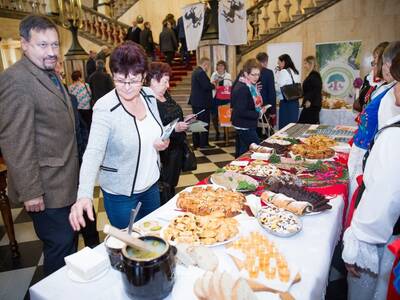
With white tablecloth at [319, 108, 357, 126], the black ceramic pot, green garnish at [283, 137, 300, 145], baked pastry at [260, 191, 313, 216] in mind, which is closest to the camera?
the black ceramic pot

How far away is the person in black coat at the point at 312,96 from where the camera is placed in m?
5.32

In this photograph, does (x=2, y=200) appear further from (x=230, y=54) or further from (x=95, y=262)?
(x=230, y=54)

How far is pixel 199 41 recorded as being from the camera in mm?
6590

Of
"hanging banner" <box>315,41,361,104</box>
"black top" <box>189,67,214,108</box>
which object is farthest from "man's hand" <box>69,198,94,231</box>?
"hanging banner" <box>315,41,361,104</box>

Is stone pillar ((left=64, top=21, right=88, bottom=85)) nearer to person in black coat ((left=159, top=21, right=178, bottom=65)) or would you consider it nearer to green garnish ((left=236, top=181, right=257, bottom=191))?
person in black coat ((left=159, top=21, right=178, bottom=65))

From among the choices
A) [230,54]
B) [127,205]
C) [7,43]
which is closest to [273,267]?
[127,205]

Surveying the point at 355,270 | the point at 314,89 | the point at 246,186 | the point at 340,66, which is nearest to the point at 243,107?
the point at 314,89

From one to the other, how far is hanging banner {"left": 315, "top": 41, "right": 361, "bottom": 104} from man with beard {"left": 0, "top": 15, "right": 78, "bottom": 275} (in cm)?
693

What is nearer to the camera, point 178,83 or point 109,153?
point 109,153

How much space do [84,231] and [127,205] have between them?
0.97m

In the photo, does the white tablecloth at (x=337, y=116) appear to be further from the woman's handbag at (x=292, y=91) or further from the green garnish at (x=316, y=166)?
the green garnish at (x=316, y=166)

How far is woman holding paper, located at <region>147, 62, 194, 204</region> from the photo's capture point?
7.84 feet

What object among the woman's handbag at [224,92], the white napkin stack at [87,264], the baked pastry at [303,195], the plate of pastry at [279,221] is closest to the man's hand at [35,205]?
the white napkin stack at [87,264]

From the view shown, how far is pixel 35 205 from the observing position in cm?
164
